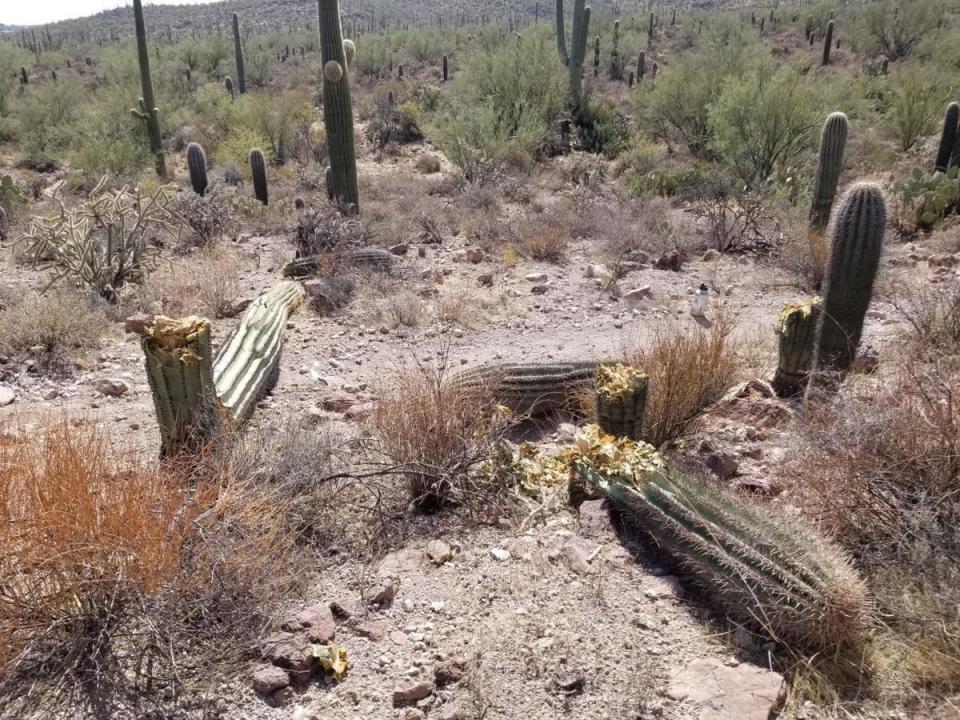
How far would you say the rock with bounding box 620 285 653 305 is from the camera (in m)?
9.00

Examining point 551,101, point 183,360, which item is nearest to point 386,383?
point 183,360

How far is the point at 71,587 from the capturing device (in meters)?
2.93

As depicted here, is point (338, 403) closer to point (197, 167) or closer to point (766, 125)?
point (197, 167)

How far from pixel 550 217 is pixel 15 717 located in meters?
10.6

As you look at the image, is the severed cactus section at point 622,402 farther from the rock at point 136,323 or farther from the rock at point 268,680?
the rock at point 136,323

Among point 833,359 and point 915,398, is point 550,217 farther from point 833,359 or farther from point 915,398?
point 915,398

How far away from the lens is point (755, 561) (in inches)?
→ 131

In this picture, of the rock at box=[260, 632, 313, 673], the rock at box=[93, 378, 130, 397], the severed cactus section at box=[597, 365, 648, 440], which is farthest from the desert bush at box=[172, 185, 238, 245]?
the rock at box=[260, 632, 313, 673]

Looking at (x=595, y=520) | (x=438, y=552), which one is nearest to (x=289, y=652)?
(x=438, y=552)

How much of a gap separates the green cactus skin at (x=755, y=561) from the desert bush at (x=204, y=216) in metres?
9.14

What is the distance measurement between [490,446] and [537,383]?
1397 mm

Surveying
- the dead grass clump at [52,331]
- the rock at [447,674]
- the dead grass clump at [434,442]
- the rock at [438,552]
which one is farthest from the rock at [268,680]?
the dead grass clump at [52,331]

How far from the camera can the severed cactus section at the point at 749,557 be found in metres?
3.12

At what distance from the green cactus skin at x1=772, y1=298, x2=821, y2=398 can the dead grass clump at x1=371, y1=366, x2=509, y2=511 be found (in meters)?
2.78
